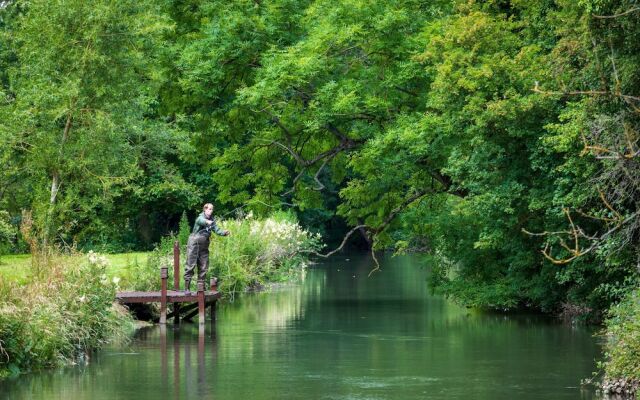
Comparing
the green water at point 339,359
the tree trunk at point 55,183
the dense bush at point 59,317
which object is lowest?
the green water at point 339,359

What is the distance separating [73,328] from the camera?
21.4 meters

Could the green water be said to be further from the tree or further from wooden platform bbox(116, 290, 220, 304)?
the tree

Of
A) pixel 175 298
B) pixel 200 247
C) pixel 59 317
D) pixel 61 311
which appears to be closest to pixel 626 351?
pixel 59 317

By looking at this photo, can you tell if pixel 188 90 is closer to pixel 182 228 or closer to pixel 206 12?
pixel 206 12

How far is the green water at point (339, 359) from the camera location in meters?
17.6

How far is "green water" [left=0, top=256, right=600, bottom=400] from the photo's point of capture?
1758cm

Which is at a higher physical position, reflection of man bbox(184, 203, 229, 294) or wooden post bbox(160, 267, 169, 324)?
reflection of man bbox(184, 203, 229, 294)

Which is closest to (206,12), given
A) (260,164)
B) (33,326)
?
(260,164)

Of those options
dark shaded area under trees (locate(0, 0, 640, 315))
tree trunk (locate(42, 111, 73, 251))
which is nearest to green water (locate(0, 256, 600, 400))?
dark shaded area under trees (locate(0, 0, 640, 315))

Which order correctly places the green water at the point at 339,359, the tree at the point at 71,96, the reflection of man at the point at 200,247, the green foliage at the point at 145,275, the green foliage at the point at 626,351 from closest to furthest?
1. the green foliage at the point at 626,351
2. the green water at the point at 339,359
3. the reflection of man at the point at 200,247
4. the green foliage at the point at 145,275
5. the tree at the point at 71,96

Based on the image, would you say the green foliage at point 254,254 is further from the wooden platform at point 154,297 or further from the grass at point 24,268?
the wooden platform at point 154,297

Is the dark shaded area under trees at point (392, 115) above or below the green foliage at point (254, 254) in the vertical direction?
above

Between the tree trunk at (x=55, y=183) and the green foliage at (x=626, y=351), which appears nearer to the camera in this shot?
the green foliage at (x=626, y=351)

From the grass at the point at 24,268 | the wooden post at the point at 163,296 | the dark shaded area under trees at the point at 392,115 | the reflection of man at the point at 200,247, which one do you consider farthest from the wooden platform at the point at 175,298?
the dark shaded area under trees at the point at 392,115
